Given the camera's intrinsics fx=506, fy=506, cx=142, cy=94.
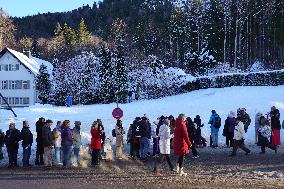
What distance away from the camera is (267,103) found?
33750 millimetres

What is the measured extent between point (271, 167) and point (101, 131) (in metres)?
5.86

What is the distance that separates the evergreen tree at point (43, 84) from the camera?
62.1 metres

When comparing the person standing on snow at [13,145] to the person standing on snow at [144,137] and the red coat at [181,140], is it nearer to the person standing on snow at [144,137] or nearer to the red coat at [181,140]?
the person standing on snow at [144,137]

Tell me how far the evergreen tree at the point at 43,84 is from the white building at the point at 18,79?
149 centimetres

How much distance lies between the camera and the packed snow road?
42.0 feet

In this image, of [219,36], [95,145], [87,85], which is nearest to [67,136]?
[95,145]

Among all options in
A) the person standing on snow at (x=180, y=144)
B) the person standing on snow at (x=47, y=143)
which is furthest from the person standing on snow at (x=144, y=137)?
the person standing on snow at (x=180, y=144)

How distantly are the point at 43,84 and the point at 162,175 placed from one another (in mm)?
50054

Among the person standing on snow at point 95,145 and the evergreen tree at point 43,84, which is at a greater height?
the evergreen tree at point 43,84

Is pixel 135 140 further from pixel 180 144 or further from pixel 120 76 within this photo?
pixel 120 76

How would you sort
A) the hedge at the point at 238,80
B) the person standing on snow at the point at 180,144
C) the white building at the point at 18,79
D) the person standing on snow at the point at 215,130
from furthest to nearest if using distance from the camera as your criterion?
the white building at the point at 18,79 < the hedge at the point at 238,80 < the person standing on snow at the point at 215,130 < the person standing on snow at the point at 180,144

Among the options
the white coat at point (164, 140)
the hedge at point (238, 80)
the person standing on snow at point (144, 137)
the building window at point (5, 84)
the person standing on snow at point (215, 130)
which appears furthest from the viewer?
the building window at point (5, 84)

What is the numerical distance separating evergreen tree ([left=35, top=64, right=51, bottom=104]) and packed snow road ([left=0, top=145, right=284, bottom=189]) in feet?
149

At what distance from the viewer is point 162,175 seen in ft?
47.1
